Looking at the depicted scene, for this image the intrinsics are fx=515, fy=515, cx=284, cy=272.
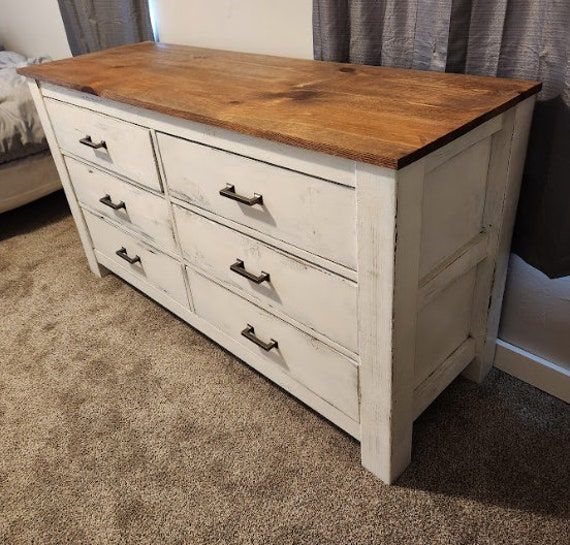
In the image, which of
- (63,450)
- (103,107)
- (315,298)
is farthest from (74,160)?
(315,298)

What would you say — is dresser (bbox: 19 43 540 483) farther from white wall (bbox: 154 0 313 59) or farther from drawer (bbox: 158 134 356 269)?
white wall (bbox: 154 0 313 59)

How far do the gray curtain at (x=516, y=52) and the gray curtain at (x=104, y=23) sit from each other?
34.4 inches

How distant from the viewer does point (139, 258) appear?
1.57 meters

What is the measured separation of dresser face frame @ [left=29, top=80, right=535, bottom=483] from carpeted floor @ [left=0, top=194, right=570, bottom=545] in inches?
3.2

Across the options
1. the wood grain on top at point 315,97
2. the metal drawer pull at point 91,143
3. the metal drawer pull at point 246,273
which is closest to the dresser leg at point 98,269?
the metal drawer pull at point 91,143

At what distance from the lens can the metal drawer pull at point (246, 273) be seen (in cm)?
110

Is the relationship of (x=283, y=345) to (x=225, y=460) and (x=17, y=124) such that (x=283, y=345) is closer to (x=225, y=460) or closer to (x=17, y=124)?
(x=225, y=460)

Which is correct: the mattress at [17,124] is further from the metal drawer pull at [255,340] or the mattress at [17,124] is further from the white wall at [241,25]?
the metal drawer pull at [255,340]

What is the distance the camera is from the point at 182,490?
3.67 ft

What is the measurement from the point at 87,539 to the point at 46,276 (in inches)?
45.2

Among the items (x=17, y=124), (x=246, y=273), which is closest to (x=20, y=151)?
(x=17, y=124)

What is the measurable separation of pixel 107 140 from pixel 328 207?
769 mm

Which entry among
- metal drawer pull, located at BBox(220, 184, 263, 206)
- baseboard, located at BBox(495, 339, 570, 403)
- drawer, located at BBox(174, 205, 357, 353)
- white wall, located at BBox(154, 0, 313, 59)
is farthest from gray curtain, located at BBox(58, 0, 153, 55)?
baseboard, located at BBox(495, 339, 570, 403)

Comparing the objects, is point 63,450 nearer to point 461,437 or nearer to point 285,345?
point 285,345
